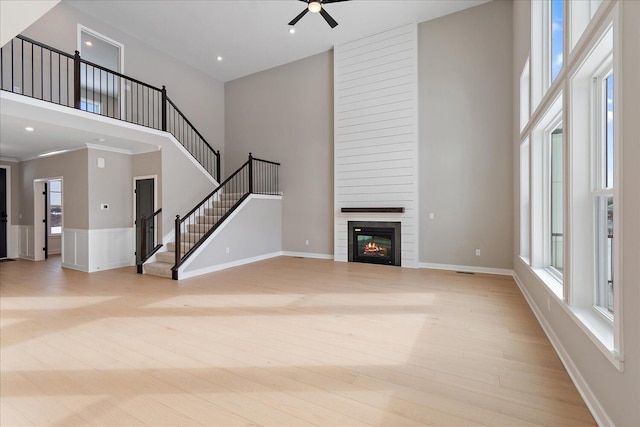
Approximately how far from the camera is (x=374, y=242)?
272 inches

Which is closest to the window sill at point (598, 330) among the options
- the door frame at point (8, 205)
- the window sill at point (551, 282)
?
the window sill at point (551, 282)

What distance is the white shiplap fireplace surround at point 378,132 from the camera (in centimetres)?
645

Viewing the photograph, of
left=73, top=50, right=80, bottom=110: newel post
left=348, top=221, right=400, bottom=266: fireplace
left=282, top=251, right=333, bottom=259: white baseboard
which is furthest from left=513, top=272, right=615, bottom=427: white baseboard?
left=73, top=50, right=80, bottom=110: newel post

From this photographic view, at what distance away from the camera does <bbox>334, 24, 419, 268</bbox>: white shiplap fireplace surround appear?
21.2ft

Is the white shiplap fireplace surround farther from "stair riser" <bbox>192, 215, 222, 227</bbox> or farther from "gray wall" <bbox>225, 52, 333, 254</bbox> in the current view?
"stair riser" <bbox>192, 215, 222, 227</bbox>

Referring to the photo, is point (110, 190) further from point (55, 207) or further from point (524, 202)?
point (524, 202)

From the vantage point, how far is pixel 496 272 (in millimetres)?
5684

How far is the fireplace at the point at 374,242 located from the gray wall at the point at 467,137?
1.93 ft

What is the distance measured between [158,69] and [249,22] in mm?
2867

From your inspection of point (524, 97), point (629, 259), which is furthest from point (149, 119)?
point (629, 259)

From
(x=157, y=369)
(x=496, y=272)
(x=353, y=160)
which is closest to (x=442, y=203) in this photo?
(x=496, y=272)

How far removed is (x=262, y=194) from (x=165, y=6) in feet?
14.3

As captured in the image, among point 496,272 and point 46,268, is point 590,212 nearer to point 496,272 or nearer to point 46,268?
point 496,272

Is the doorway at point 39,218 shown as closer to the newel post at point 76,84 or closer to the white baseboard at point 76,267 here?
the white baseboard at point 76,267
